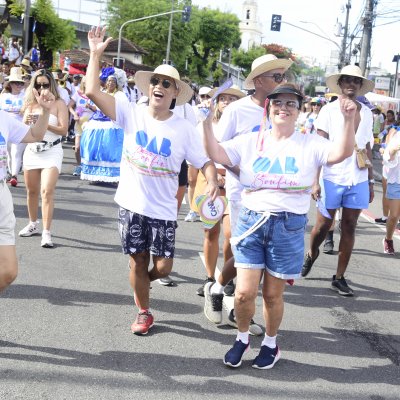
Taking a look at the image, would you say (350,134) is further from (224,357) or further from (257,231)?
(224,357)

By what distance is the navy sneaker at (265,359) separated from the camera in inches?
176

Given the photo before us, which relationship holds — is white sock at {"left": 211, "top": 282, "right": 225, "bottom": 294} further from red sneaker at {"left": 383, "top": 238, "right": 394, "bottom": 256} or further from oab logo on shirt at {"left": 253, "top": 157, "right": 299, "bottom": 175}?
red sneaker at {"left": 383, "top": 238, "right": 394, "bottom": 256}

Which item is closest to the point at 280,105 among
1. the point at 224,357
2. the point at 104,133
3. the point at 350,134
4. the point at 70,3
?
the point at 350,134

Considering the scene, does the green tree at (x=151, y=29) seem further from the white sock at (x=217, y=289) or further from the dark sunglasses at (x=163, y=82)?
the dark sunglasses at (x=163, y=82)

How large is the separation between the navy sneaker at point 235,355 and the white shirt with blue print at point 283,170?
0.90m

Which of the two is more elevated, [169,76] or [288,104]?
[169,76]

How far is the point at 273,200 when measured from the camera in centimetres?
436

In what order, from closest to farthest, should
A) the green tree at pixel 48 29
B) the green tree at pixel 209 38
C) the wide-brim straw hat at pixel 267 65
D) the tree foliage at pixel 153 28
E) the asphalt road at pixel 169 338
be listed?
the asphalt road at pixel 169 338
the wide-brim straw hat at pixel 267 65
the green tree at pixel 48 29
the tree foliage at pixel 153 28
the green tree at pixel 209 38

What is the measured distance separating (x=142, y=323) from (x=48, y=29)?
33.5 metres

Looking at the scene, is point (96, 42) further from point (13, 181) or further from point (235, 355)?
point (13, 181)

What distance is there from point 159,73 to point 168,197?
0.86m

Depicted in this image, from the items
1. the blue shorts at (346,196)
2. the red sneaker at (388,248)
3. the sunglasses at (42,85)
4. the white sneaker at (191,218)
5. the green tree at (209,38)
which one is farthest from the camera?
the green tree at (209,38)

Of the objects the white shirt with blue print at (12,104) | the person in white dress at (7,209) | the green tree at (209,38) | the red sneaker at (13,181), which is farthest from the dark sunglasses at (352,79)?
the green tree at (209,38)

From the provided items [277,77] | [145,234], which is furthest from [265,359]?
[277,77]
